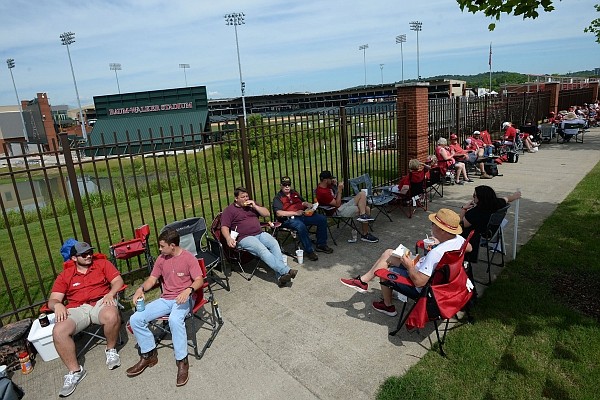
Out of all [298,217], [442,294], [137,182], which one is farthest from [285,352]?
[137,182]

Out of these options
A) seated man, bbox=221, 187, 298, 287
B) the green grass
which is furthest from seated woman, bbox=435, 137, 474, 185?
seated man, bbox=221, 187, 298, 287

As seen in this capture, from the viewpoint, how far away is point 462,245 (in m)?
3.74

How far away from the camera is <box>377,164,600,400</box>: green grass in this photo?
3135 mm

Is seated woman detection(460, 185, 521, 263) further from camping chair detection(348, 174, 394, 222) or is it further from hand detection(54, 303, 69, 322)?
hand detection(54, 303, 69, 322)

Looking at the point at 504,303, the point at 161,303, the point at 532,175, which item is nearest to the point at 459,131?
the point at 532,175

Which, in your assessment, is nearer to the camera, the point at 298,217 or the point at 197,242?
the point at 197,242

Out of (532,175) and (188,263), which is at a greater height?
(188,263)

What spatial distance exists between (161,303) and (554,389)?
11.6ft

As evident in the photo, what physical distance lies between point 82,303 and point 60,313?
0.32 m

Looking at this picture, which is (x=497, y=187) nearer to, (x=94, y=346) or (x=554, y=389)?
(x=554, y=389)

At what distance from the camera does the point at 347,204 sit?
21.8 ft

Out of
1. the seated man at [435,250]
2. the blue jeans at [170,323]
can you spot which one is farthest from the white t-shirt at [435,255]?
the blue jeans at [170,323]

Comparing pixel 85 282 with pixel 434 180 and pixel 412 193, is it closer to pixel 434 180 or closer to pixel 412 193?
pixel 412 193

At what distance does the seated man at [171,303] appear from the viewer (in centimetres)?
364
